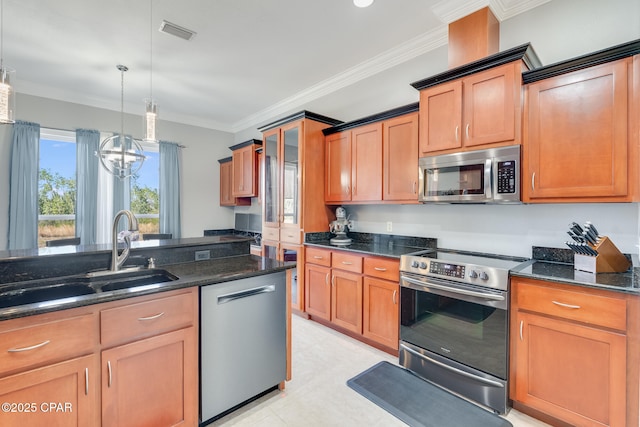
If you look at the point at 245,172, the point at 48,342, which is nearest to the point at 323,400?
the point at 48,342

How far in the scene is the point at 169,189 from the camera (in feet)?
17.6

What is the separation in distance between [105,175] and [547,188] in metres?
5.83

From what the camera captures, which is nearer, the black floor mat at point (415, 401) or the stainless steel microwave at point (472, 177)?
the black floor mat at point (415, 401)

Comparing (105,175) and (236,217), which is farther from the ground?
(105,175)

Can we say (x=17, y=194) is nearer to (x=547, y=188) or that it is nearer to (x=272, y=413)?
(x=272, y=413)

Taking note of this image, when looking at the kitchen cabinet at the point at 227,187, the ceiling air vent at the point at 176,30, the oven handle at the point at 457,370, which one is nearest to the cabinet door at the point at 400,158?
the oven handle at the point at 457,370

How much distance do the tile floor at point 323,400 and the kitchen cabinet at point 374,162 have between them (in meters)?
1.62

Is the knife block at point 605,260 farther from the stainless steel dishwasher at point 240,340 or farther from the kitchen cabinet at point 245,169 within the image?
the kitchen cabinet at point 245,169

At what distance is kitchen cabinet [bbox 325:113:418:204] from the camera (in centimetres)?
291

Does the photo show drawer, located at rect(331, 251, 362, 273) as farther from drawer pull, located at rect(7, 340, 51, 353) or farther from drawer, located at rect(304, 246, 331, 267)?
drawer pull, located at rect(7, 340, 51, 353)

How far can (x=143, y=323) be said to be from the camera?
5.01 feet

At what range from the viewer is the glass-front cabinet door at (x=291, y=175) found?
3688 millimetres

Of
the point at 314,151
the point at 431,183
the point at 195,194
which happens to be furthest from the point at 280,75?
the point at 195,194

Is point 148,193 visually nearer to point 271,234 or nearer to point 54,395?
point 271,234
